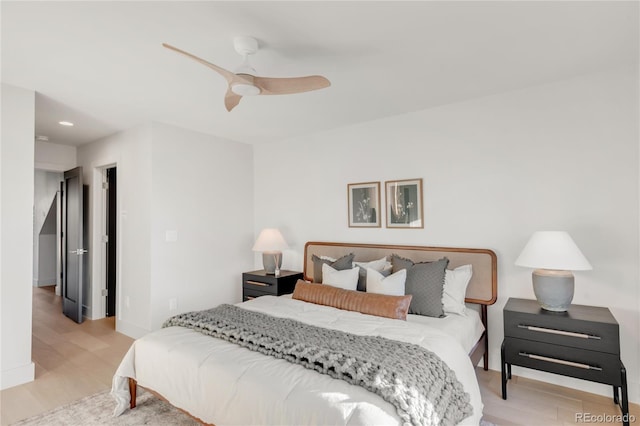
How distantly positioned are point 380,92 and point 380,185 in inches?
43.5

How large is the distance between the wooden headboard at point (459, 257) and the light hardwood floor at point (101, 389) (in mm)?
713

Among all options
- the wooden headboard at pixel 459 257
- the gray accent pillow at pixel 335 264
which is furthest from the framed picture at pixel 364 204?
the gray accent pillow at pixel 335 264

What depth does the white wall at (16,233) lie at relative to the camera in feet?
9.05

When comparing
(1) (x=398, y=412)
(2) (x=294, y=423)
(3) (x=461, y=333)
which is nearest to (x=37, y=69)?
(2) (x=294, y=423)

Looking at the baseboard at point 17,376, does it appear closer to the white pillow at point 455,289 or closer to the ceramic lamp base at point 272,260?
the ceramic lamp base at point 272,260

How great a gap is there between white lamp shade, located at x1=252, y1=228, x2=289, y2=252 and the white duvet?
1.55 meters

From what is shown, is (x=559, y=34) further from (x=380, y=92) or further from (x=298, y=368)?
(x=298, y=368)

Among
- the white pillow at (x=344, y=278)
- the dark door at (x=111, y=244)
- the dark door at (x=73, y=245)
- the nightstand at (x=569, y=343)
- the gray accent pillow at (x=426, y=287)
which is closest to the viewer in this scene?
the nightstand at (x=569, y=343)

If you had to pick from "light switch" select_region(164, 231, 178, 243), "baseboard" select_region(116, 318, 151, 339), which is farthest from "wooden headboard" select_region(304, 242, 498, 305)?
"baseboard" select_region(116, 318, 151, 339)

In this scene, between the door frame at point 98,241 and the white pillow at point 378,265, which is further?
the door frame at point 98,241

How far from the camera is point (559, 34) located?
2078 millimetres

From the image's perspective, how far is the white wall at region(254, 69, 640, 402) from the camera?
2521mm

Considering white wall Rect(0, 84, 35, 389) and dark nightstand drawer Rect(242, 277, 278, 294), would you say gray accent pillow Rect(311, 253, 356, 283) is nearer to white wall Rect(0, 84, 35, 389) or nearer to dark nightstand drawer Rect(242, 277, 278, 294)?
dark nightstand drawer Rect(242, 277, 278, 294)

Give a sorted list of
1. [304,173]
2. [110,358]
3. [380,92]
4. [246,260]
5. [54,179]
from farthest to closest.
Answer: [54,179] < [246,260] < [304,173] < [110,358] < [380,92]
